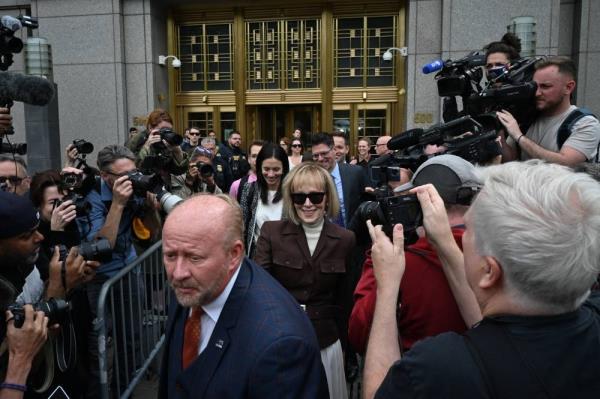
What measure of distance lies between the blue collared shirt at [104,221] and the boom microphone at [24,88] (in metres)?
A: 0.96

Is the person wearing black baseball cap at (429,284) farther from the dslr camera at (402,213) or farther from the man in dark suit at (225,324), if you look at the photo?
the man in dark suit at (225,324)

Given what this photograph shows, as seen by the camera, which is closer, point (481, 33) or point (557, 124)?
point (557, 124)

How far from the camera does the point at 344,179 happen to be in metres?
4.77

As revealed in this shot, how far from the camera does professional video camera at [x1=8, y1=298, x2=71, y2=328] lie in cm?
209

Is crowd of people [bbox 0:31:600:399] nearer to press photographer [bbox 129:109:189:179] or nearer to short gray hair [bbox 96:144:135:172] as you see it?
short gray hair [bbox 96:144:135:172]

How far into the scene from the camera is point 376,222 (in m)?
1.92

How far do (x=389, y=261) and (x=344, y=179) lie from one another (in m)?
3.12

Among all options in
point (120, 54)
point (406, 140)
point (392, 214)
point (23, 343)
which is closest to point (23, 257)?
point (23, 343)

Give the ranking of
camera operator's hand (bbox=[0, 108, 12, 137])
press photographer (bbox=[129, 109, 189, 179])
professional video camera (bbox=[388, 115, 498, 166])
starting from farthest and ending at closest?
press photographer (bbox=[129, 109, 189, 179]), camera operator's hand (bbox=[0, 108, 12, 137]), professional video camera (bbox=[388, 115, 498, 166])

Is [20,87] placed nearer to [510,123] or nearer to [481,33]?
Answer: [510,123]

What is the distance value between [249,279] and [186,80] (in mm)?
11903

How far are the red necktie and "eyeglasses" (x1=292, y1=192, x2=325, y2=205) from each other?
4.71ft

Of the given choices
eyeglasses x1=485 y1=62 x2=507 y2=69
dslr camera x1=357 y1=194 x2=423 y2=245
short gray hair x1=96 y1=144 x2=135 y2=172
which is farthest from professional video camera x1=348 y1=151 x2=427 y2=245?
short gray hair x1=96 y1=144 x2=135 y2=172

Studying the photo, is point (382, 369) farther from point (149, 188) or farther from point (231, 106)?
point (231, 106)
